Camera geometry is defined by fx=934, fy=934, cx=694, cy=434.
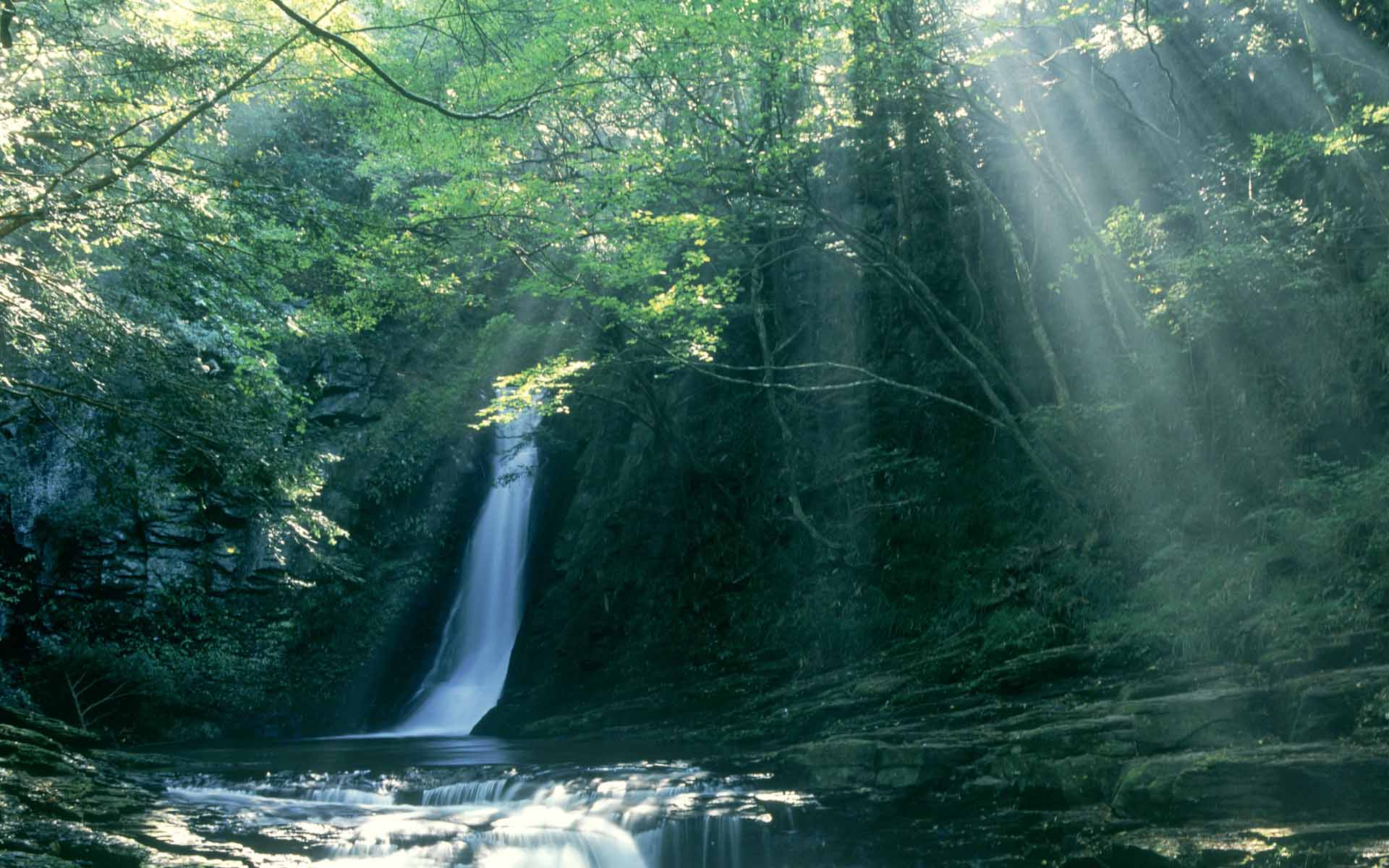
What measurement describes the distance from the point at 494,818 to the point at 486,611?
37.0ft

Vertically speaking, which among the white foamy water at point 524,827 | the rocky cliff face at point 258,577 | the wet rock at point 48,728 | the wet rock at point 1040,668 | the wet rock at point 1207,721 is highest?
the rocky cliff face at point 258,577

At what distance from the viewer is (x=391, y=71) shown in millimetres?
11562

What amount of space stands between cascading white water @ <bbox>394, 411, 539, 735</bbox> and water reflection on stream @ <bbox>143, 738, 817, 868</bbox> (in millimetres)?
6771

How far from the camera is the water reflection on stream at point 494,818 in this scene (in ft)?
25.1

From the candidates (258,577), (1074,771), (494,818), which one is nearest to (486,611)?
(258,577)

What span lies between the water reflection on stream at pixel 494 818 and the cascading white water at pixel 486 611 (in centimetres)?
677

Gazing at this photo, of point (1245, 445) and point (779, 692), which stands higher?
point (1245, 445)

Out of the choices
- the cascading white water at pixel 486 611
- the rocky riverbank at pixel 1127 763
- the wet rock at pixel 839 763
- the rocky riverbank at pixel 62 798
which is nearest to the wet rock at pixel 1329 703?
the rocky riverbank at pixel 1127 763

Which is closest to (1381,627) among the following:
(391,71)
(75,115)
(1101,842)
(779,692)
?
(1101,842)

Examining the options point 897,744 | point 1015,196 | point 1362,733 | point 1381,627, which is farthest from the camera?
point 1015,196

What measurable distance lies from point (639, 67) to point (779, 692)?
315 inches

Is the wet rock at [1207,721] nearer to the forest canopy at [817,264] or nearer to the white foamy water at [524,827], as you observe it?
the forest canopy at [817,264]

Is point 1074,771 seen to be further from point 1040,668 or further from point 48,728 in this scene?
point 48,728

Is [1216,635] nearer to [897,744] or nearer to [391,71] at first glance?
[897,744]
